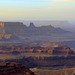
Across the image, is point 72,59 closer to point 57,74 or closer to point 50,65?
point 50,65

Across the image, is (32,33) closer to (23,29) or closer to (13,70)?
(23,29)

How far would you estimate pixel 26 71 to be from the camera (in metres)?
45.0

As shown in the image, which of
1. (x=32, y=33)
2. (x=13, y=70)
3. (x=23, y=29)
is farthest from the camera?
(x=23, y=29)

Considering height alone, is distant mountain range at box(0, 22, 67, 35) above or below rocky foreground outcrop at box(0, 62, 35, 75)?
above

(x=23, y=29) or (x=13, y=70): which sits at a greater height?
(x=23, y=29)

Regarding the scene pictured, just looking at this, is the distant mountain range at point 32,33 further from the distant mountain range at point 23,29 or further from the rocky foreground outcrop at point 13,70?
the rocky foreground outcrop at point 13,70

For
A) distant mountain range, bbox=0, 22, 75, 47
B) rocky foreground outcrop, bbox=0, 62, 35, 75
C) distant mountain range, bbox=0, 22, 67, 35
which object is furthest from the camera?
distant mountain range, bbox=0, 22, 67, 35

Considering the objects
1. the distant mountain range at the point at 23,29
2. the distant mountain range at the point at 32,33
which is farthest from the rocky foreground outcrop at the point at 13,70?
the distant mountain range at the point at 23,29

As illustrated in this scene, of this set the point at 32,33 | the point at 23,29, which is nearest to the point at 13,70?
the point at 32,33

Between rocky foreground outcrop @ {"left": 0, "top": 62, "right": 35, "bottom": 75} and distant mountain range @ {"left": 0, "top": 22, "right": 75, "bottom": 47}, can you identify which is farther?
distant mountain range @ {"left": 0, "top": 22, "right": 75, "bottom": 47}

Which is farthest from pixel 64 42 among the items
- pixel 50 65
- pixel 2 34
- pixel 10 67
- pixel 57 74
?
pixel 10 67

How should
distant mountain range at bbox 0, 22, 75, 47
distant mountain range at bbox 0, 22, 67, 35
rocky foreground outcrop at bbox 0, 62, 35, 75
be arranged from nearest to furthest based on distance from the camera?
rocky foreground outcrop at bbox 0, 62, 35, 75 < distant mountain range at bbox 0, 22, 75, 47 < distant mountain range at bbox 0, 22, 67, 35

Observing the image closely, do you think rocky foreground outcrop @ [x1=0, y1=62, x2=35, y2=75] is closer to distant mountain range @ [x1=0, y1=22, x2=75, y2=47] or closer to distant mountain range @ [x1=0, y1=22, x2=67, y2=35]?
distant mountain range @ [x1=0, y1=22, x2=75, y2=47]

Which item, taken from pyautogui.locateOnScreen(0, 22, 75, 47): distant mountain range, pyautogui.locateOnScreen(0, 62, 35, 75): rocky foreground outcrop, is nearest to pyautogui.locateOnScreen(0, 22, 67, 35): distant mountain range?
pyautogui.locateOnScreen(0, 22, 75, 47): distant mountain range
